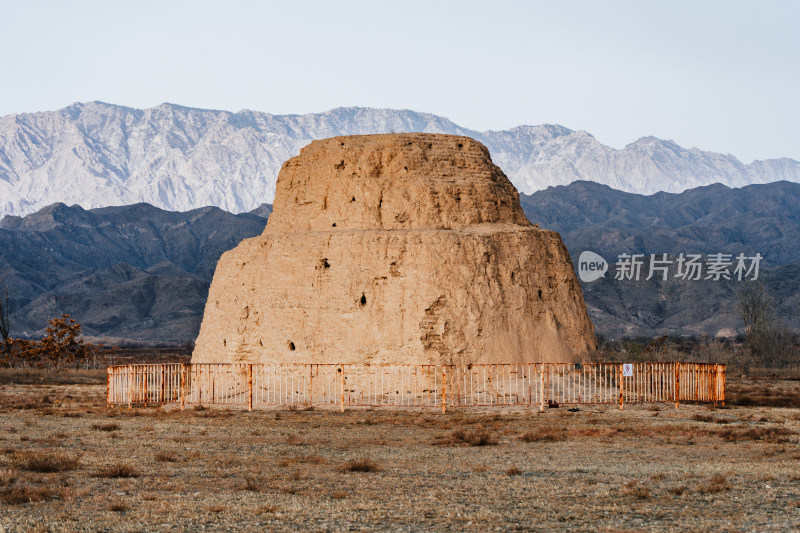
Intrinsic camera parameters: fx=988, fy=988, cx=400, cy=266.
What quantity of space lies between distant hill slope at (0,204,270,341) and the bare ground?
7624 centimetres

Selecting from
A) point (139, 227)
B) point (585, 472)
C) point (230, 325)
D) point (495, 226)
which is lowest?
point (585, 472)

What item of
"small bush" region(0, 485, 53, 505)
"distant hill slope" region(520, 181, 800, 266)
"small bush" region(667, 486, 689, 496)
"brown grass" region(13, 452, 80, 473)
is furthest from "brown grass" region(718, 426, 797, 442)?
"distant hill slope" region(520, 181, 800, 266)

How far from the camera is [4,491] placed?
10.2 metres

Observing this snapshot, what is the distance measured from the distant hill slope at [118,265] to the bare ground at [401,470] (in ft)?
250

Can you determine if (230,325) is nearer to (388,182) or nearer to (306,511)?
(388,182)

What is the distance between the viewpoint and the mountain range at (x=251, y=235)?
311 ft

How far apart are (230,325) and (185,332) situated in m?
70.9

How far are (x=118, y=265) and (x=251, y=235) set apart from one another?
17.2 metres

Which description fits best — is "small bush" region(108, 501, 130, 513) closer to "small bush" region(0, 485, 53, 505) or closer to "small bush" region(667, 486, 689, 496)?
"small bush" region(0, 485, 53, 505)

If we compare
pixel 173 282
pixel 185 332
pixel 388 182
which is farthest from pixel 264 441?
pixel 173 282

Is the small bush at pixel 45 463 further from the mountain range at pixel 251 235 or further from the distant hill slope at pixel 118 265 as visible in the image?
the distant hill slope at pixel 118 265
